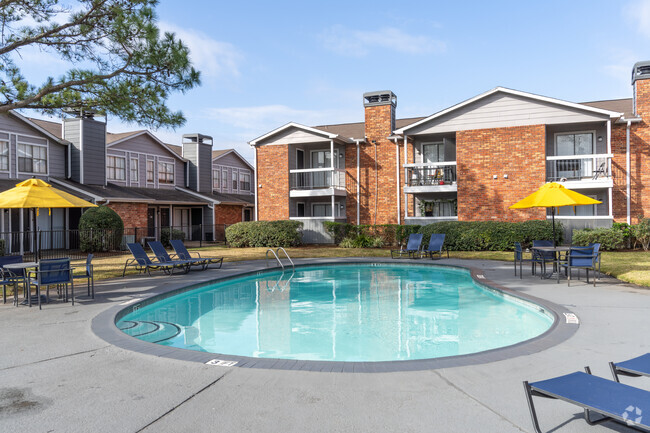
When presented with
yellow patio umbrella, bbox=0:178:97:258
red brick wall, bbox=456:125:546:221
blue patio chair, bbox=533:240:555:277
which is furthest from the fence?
blue patio chair, bbox=533:240:555:277

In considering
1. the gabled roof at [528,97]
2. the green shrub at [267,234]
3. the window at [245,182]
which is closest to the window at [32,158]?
the green shrub at [267,234]

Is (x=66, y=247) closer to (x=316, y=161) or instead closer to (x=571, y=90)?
(x=316, y=161)

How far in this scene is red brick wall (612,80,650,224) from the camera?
20656 mm

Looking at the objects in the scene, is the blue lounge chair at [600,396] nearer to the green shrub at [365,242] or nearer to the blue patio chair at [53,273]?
the blue patio chair at [53,273]

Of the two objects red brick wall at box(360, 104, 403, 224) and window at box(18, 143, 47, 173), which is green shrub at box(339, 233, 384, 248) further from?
window at box(18, 143, 47, 173)

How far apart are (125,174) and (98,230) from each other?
8166mm

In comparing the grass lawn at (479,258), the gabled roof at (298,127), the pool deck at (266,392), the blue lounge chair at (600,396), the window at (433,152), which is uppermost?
the gabled roof at (298,127)

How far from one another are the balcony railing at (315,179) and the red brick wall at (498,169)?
703cm

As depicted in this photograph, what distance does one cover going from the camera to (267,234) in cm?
2391

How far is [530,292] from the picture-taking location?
9750 millimetres

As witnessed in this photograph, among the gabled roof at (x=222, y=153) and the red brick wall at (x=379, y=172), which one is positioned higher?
the gabled roof at (x=222, y=153)

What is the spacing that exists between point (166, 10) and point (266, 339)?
28.7ft

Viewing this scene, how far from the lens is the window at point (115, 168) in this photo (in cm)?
2731

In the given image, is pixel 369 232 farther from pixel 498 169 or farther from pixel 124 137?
pixel 124 137
